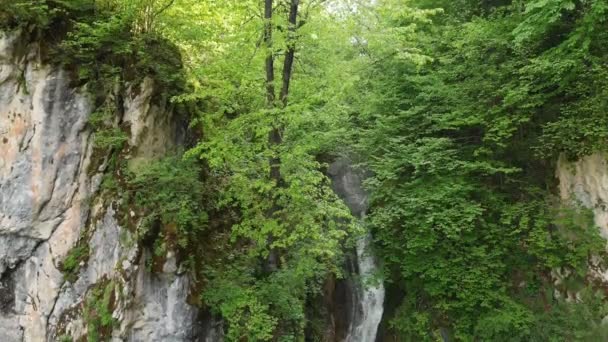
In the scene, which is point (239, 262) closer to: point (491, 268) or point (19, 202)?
point (19, 202)

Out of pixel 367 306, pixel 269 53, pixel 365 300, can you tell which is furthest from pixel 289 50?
pixel 367 306

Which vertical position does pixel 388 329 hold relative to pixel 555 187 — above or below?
below

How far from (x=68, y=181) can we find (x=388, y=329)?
24.1ft

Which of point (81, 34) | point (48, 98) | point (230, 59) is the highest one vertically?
point (81, 34)

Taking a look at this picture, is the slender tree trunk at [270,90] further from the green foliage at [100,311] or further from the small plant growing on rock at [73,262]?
the small plant growing on rock at [73,262]

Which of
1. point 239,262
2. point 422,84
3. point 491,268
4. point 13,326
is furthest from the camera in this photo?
point 422,84

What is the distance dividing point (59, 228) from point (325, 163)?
4.75m

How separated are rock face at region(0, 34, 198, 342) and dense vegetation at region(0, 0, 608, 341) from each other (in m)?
0.33

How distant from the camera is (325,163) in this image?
7.63 meters

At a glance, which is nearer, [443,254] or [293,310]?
[293,310]

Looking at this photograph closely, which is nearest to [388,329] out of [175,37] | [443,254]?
[443,254]

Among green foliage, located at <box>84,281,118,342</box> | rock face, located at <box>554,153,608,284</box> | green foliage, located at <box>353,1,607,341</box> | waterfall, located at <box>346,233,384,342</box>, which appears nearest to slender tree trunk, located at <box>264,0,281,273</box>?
green foliage, located at <box>353,1,607,341</box>

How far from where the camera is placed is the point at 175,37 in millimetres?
7766

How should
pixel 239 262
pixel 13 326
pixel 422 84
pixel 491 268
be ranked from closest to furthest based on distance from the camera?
1. pixel 13 326
2. pixel 239 262
3. pixel 491 268
4. pixel 422 84
